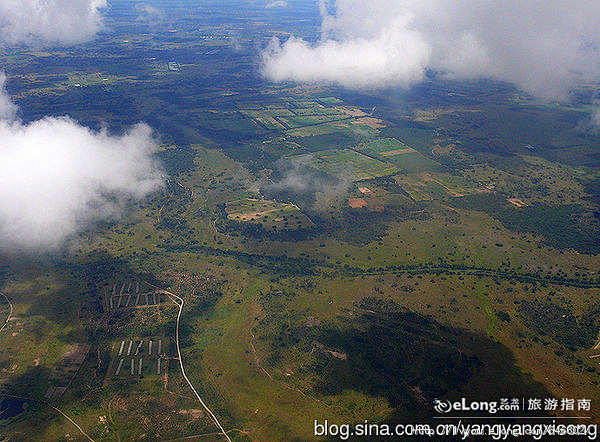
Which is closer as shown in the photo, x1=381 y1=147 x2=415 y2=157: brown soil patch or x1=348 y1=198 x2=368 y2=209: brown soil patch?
x1=348 y1=198 x2=368 y2=209: brown soil patch

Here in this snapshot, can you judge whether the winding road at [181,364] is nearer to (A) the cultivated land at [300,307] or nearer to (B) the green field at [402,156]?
(A) the cultivated land at [300,307]

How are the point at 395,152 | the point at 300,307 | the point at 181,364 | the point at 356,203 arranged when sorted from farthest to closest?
the point at 395,152 < the point at 356,203 < the point at 300,307 < the point at 181,364

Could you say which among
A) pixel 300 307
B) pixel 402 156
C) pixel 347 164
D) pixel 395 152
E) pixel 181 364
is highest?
pixel 395 152

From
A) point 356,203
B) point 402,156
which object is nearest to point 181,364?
point 356,203

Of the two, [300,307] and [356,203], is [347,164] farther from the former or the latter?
[300,307]

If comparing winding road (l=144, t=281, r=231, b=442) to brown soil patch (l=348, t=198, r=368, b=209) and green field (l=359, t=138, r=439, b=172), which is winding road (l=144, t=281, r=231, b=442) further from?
green field (l=359, t=138, r=439, b=172)

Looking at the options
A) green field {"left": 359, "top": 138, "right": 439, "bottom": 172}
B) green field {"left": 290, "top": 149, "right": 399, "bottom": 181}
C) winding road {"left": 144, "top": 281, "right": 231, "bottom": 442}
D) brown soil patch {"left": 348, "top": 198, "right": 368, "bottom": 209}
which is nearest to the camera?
winding road {"left": 144, "top": 281, "right": 231, "bottom": 442}

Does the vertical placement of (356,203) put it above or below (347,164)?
below

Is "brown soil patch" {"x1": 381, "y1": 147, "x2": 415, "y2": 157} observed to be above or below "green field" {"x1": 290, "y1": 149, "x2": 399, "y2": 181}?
above

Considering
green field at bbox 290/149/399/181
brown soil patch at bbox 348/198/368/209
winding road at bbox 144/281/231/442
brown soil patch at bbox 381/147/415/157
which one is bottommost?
winding road at bbox 144/281/231/442

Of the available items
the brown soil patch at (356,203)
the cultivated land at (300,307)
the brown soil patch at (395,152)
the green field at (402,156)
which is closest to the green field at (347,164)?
the green field at (402,156)

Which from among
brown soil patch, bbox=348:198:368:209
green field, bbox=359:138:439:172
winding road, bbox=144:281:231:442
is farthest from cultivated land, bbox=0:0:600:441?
green field, bbox=359:138:439:172

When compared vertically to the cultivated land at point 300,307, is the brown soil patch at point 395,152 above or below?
above
